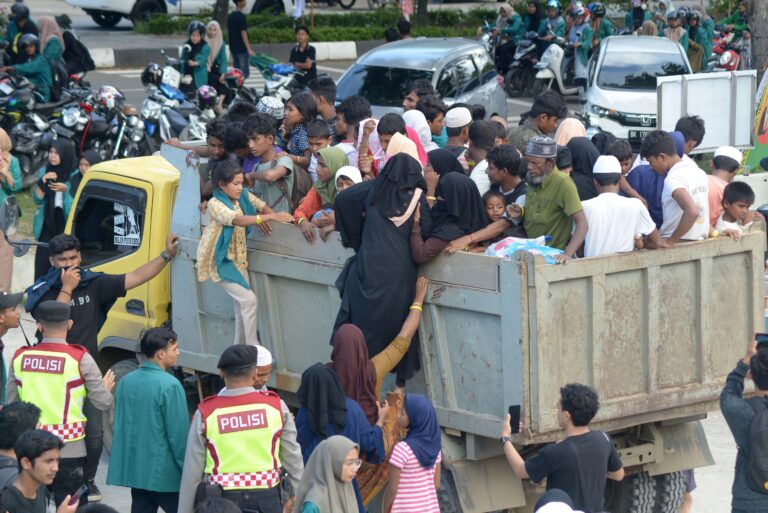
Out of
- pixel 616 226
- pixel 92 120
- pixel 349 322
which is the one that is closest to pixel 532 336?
pixel 616 226

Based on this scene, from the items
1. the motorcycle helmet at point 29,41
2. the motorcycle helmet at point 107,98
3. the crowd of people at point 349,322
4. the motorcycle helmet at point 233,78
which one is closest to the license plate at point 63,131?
the motorcycle helmet at point 107,98

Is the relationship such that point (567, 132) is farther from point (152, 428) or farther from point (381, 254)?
point (152, 428)

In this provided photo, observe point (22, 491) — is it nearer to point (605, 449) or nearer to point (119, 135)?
point (605, 449)

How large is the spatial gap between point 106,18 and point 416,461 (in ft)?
76.4

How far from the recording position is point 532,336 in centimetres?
595

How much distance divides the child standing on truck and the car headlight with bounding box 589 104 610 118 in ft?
35.1

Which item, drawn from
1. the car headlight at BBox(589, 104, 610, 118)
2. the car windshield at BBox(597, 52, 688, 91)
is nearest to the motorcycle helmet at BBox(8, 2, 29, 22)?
the car headlight at BBox(589, 104, 610, 118)

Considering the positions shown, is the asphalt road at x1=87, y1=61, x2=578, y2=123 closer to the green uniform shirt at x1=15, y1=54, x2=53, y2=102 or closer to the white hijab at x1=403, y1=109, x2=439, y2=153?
the green uniform shirt at x1=15, y1=54, x2=53, y2=102

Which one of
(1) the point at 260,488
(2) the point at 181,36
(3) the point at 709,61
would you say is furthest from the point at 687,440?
(2) the point at 181,36

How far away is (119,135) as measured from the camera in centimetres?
1470

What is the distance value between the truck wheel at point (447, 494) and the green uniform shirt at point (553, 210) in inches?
52.1

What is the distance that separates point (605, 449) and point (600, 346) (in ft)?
2.57

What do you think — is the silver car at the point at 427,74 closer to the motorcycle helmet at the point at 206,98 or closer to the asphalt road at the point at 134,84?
the motorcycle helmet at the point at 206,98

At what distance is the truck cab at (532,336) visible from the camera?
19.8 ft
